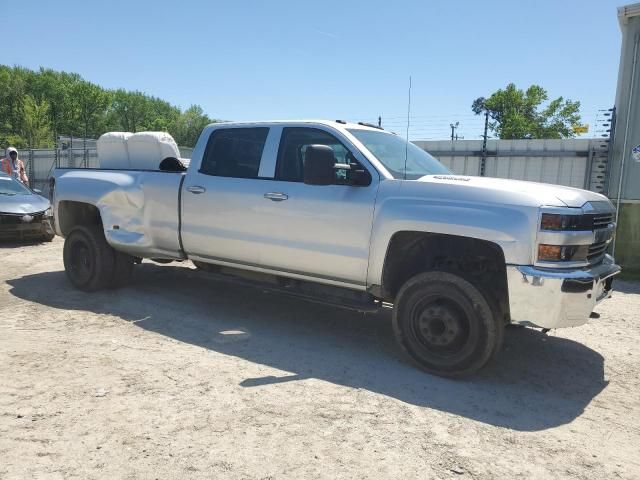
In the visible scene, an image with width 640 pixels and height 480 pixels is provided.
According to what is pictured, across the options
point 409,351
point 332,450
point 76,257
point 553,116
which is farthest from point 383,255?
point 553,116

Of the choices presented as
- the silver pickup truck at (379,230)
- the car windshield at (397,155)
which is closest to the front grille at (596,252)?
the silver pickup truck at (379,230)

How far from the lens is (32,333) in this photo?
490cm

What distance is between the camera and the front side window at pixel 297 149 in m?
4.84

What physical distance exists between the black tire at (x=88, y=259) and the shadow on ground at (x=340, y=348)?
0.16 metres

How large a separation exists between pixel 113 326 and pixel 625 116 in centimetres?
919

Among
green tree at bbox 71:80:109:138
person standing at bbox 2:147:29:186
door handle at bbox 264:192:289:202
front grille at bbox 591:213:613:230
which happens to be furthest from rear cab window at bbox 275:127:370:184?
green tree at bbox 71:80:109:138

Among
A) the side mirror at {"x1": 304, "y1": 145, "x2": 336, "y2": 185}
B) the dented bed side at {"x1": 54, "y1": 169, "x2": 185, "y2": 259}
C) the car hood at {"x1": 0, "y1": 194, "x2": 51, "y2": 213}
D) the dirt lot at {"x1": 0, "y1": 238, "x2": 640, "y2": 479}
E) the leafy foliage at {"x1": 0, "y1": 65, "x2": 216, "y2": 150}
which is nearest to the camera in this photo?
the dirt lot at {"x1": 0, "y1": 238, "x2": 640, "y2": 479}

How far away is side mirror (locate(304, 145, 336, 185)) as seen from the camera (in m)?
4.32

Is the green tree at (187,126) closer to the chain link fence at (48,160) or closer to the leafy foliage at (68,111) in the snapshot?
the leafy foliage at (68,111)

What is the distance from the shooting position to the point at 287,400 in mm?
3592

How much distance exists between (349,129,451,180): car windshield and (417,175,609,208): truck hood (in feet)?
1.57

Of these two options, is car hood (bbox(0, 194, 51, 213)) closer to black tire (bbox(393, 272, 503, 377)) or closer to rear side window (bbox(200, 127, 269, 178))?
rear side window (bbox(200, 127, 269, 178))

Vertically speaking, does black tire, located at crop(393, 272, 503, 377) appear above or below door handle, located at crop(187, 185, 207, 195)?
below

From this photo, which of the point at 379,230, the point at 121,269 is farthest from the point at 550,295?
the point at 121,269
